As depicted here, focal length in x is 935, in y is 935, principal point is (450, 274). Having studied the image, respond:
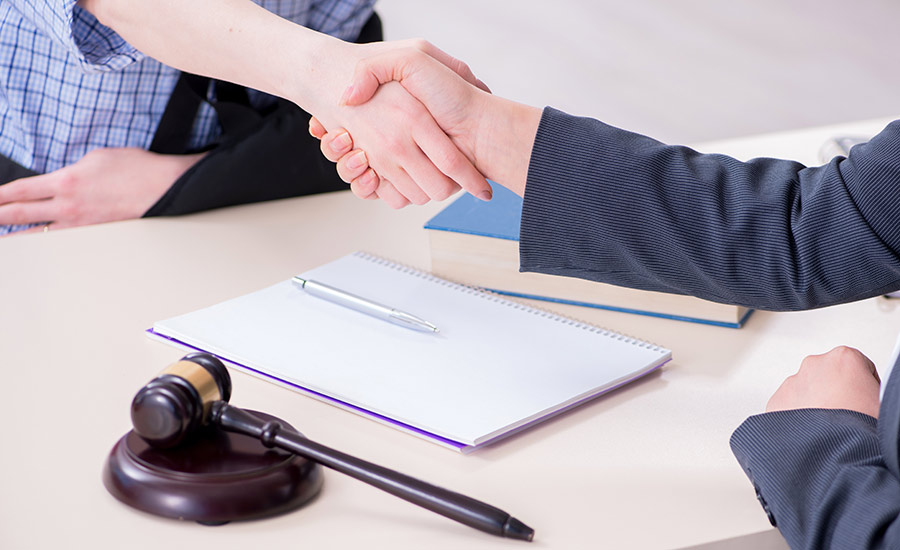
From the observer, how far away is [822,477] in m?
0.60

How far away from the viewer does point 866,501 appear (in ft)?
1.86

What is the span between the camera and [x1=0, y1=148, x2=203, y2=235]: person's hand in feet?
3.97

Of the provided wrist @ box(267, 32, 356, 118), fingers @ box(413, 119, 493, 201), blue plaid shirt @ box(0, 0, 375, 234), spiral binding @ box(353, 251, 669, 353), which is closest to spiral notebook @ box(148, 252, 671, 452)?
spiral binding @ box(353, 251, 669, 353)

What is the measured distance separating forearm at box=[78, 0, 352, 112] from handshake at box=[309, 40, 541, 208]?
0.05 m

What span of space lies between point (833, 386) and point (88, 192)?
3.07ft

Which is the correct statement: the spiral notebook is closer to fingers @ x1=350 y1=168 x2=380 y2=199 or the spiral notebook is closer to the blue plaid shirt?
fingers @ x1=350 y1=168 x2=380 y2=199

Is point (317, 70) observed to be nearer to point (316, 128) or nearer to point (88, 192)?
point (316, 128)

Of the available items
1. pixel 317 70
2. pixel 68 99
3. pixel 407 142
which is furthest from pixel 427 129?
pixel 68 99

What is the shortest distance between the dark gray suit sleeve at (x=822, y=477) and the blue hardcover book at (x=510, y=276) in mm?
236

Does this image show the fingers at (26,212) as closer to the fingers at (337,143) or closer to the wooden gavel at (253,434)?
the fingers at (337,143)

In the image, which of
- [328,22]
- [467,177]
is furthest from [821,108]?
[467,177]

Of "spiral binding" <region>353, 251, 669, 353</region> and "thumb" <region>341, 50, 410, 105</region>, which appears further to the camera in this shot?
"thumb" <region>341, 50, 410, 105</region>

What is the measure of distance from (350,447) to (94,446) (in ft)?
0.61

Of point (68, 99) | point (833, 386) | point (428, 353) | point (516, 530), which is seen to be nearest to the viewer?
point (516, 530)
